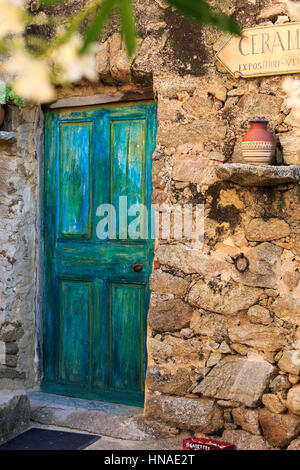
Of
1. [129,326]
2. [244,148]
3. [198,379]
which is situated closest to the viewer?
[244,148]

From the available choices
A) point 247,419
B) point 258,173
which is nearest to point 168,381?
point 247,419

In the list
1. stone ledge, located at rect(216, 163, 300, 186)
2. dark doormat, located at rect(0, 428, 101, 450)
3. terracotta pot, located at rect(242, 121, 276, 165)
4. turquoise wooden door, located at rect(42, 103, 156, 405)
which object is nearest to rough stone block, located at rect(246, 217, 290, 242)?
stone ledge, located at rect(216, 163, 300, 186)

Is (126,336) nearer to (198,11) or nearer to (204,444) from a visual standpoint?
(204,444)

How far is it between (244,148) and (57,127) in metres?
1.45

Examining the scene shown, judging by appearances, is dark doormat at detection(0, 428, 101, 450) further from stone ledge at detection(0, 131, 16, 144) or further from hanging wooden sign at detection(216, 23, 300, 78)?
hanging wooden sign at detection(216, 23, 300, 78)

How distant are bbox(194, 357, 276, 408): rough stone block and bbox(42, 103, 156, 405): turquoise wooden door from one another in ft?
2.00

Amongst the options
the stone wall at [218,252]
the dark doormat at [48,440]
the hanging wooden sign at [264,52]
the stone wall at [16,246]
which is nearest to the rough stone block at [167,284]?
the stone wall at [218,252]

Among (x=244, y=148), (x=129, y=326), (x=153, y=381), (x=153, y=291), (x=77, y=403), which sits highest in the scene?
(x=244, y=148)

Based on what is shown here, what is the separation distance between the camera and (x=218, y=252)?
9.95 feet

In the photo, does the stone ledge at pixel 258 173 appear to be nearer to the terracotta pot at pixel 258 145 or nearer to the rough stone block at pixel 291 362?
the terracotta pot at pixel 258 145

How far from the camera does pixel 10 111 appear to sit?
3.68m

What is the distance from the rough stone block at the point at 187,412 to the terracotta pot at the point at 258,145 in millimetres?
1324

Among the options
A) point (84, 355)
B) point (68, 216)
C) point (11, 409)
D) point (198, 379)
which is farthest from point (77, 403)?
point (68, 216)

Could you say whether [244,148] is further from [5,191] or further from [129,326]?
[5,191]
